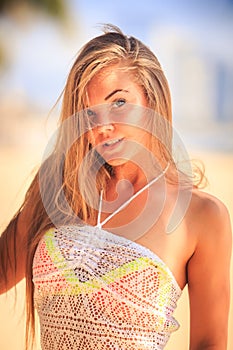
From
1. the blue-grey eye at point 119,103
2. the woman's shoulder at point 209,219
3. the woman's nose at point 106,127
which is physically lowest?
the woman's shoulder at point 209,219

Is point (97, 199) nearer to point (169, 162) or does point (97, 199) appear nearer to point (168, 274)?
point (169, 162)

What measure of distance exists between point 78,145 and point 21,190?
1331 millimetres

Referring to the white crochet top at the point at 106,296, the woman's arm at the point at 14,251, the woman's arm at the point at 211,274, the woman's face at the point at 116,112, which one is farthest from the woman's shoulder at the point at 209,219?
the woman's arm at the point at 14,251

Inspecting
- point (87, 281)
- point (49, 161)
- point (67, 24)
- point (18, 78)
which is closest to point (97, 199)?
point (49, 161)

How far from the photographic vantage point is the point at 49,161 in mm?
2217

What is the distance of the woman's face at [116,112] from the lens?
2008 mm

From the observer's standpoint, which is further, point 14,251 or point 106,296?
point 14,251

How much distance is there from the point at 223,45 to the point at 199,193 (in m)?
6.67

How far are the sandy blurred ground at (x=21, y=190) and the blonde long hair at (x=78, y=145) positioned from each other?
67 centimetres

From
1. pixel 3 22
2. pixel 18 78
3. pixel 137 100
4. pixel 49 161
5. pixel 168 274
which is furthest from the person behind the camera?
pixel 18 78

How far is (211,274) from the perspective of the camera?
1.92m

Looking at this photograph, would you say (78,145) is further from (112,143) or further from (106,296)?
(106,296)

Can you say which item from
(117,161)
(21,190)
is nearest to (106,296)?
(117,161)

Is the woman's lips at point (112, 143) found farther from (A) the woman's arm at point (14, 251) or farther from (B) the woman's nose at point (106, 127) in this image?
(A) the woman's arm at point (14, 251)
